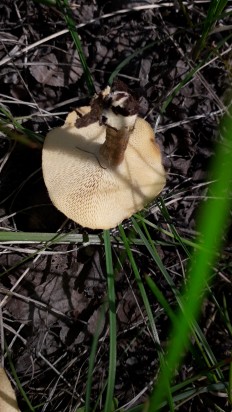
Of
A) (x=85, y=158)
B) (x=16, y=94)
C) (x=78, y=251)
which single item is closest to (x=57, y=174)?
(x=85, y=158)

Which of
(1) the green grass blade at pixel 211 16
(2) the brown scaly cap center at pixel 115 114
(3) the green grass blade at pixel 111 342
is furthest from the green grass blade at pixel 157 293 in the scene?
(1) the green grass blade at pixel 211 16

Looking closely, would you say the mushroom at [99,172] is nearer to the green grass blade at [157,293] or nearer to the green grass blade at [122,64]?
the green grass blade at [122,64]

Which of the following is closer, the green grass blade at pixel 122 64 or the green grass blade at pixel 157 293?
the green grass blade at pixel 157 293

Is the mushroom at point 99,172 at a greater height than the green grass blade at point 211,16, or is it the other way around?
the green grass blade at point 211,16

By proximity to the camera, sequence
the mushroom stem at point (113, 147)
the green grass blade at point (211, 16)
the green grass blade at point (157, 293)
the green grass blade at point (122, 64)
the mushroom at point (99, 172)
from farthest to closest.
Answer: the green grass blade at point (122, 64)
the green grass blade at point (211, 16)
the mushroom at point (99, 172)
the mushroom stem at point (113, 147)
the green grass blade at point (157, 293)

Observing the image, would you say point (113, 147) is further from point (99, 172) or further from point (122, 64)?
→ point (122, 64)

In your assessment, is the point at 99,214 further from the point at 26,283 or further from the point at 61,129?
the point at 26,283
